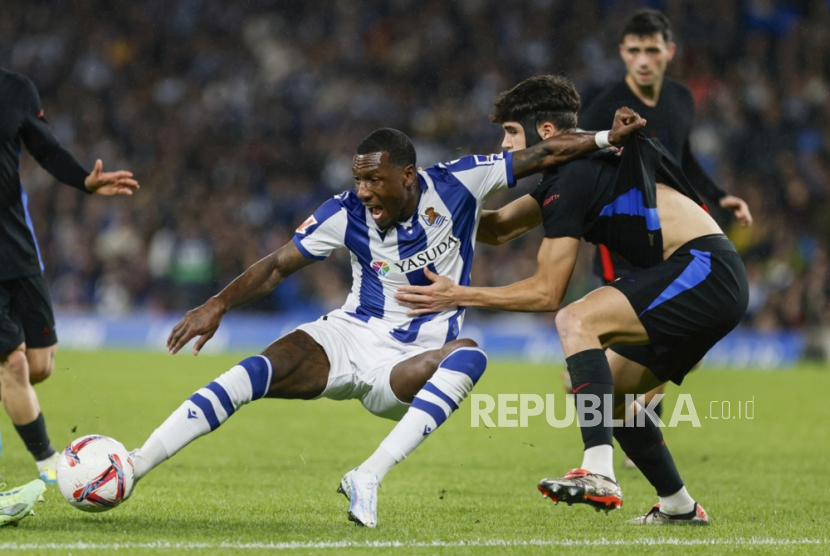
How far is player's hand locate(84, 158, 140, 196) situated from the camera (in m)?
6.34

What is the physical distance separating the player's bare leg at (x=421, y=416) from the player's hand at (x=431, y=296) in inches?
8.0

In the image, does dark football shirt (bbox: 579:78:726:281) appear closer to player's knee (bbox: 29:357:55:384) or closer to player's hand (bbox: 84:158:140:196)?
player's hand (bbox: 84:158:140:196)

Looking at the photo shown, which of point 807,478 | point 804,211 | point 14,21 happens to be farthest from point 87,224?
point 807,478

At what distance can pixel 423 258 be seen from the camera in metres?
5.57

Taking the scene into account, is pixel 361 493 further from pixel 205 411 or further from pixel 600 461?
pixel 600 461

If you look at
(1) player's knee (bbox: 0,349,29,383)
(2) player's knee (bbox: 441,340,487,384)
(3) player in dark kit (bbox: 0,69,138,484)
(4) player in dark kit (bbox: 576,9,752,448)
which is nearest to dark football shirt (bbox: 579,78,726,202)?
(4) player in dark kit (bbox: 576,9,752,448)

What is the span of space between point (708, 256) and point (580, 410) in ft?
3.05

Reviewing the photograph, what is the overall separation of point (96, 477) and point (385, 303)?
1.64 metres

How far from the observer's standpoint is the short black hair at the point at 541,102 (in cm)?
568

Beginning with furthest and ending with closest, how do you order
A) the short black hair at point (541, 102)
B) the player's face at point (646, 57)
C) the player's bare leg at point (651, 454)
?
the player's face at point (646, 57) < the short black hair at point (541, 102) < the player's bare leg at point (651, 454)

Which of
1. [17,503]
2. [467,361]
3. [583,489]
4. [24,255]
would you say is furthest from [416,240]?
[24,255]

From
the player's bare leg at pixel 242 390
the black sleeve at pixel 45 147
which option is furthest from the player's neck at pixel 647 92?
the black sleeve at pixel 45 147

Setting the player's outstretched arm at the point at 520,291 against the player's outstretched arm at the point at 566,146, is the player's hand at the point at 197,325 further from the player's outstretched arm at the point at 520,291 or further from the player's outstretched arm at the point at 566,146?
the player's outstretched arm at the point at 566,146

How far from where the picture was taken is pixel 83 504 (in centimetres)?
477
